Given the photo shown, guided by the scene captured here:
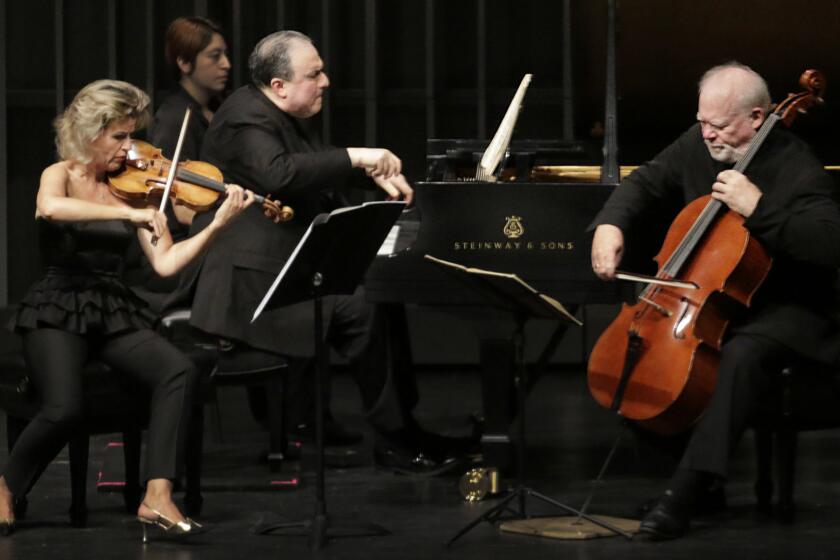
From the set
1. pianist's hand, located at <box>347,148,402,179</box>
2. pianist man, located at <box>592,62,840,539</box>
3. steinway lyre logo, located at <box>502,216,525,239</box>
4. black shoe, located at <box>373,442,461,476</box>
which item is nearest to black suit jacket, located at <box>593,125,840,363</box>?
pianist man, located at <box>592,62,840,539</box>

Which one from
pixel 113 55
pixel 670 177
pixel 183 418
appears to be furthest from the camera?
pixel 113 55

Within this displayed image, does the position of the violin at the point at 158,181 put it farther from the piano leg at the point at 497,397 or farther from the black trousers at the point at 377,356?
the piano leg at the point at 497,397

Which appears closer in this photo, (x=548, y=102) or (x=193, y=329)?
(x=193, y=329)

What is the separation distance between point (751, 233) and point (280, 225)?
1.44 metres

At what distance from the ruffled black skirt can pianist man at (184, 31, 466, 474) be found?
556 mm

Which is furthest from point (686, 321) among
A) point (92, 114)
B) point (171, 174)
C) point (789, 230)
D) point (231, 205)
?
point (92, 114)

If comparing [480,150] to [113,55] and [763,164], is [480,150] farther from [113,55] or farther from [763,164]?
[113,55]

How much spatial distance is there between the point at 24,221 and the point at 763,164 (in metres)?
4.25

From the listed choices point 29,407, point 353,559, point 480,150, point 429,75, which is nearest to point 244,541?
point 353,559

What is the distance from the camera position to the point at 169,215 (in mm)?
5180

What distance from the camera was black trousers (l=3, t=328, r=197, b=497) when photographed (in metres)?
3.82

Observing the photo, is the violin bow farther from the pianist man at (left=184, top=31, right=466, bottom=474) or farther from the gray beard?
the gray beard

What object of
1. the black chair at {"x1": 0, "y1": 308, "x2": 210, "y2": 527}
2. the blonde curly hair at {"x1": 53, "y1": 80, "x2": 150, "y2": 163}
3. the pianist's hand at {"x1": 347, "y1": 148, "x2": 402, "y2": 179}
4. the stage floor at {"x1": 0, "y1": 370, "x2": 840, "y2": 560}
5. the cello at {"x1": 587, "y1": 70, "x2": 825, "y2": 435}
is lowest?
the stage floor at {"x1": 0, "y1": 370, "x2": 840, "y2": 560}

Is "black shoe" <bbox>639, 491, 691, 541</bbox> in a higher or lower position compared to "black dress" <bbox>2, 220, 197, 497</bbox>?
lower
